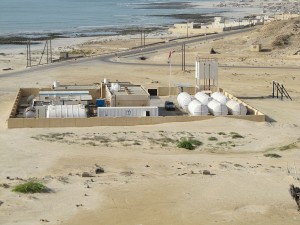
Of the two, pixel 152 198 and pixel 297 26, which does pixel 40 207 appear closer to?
pixel 152 198

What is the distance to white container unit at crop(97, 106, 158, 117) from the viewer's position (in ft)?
121

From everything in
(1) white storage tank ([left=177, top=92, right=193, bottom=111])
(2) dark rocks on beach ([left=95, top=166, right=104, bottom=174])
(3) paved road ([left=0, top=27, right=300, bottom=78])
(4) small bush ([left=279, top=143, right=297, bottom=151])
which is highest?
(3) paved road ([left=0, top=27, right=300, bottom=78])

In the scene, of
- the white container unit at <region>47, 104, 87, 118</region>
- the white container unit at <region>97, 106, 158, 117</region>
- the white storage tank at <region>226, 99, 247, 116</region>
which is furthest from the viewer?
the white storage tank at <region>226, 99, 247, 116</region>

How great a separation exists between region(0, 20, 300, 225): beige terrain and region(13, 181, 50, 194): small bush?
0.94 feet

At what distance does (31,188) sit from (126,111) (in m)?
15.8

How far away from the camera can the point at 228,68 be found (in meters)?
65.4

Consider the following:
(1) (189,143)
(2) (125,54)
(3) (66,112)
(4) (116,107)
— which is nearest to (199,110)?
(4) (116,107)

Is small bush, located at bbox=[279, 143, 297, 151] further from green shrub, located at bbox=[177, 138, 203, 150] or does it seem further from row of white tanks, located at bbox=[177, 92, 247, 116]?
row of white tanks, located at bbox=[177, 92, 247, 116]

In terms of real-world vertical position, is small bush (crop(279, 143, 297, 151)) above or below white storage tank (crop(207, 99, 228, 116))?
below

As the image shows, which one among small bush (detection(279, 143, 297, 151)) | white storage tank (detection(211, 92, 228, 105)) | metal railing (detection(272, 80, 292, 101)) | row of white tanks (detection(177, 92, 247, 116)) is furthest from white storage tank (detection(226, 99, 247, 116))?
metal railing (detection(272, 80, 292, 101))

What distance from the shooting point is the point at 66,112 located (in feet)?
118

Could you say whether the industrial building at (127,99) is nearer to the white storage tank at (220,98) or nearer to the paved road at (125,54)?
the white storage tank at (220,98)

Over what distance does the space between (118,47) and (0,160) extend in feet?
214

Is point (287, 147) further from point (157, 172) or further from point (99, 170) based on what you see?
point (99, 170)
